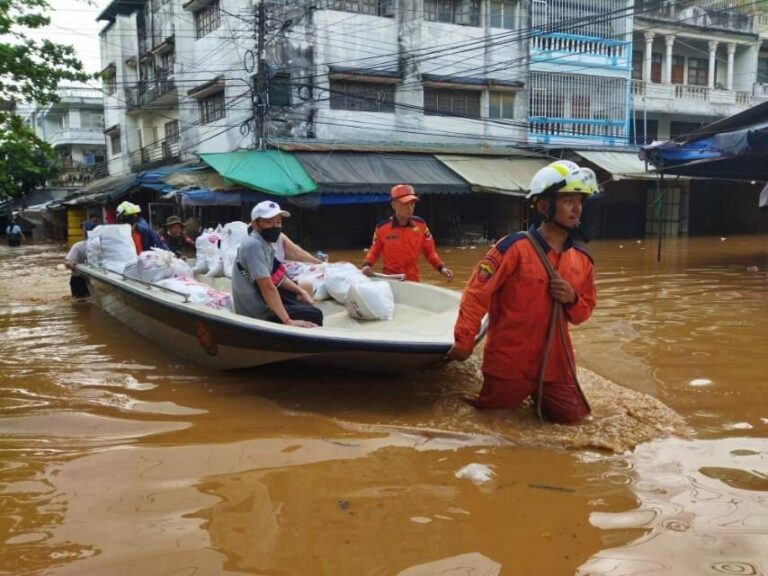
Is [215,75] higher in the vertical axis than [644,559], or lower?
higher

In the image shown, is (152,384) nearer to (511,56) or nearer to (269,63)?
(269,63)

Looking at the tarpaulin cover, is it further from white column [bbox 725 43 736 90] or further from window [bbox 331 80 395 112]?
white column [bbox 725 43 736 90]

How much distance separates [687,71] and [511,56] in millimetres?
8468

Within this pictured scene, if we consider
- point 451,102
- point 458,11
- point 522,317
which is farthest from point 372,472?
point 458,11

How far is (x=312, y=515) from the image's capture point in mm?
2775

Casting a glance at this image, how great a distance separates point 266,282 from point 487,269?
1.74m

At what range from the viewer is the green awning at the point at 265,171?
616 inches

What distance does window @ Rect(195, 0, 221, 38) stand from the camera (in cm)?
1998

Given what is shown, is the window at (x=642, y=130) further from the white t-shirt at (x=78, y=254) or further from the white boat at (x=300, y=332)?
the white boat at (x=300, y=332)

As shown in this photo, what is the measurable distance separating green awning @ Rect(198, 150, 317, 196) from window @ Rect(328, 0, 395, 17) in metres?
5.27

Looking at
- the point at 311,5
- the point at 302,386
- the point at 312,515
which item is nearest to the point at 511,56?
the point at 311,5

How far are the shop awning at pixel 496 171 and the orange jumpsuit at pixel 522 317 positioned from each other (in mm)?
14854

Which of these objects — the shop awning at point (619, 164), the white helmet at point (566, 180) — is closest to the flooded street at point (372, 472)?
the white helmet at point (566, 180)

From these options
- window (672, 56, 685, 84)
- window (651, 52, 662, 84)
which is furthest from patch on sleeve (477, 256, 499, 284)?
window (672, 56, 685, 84)
